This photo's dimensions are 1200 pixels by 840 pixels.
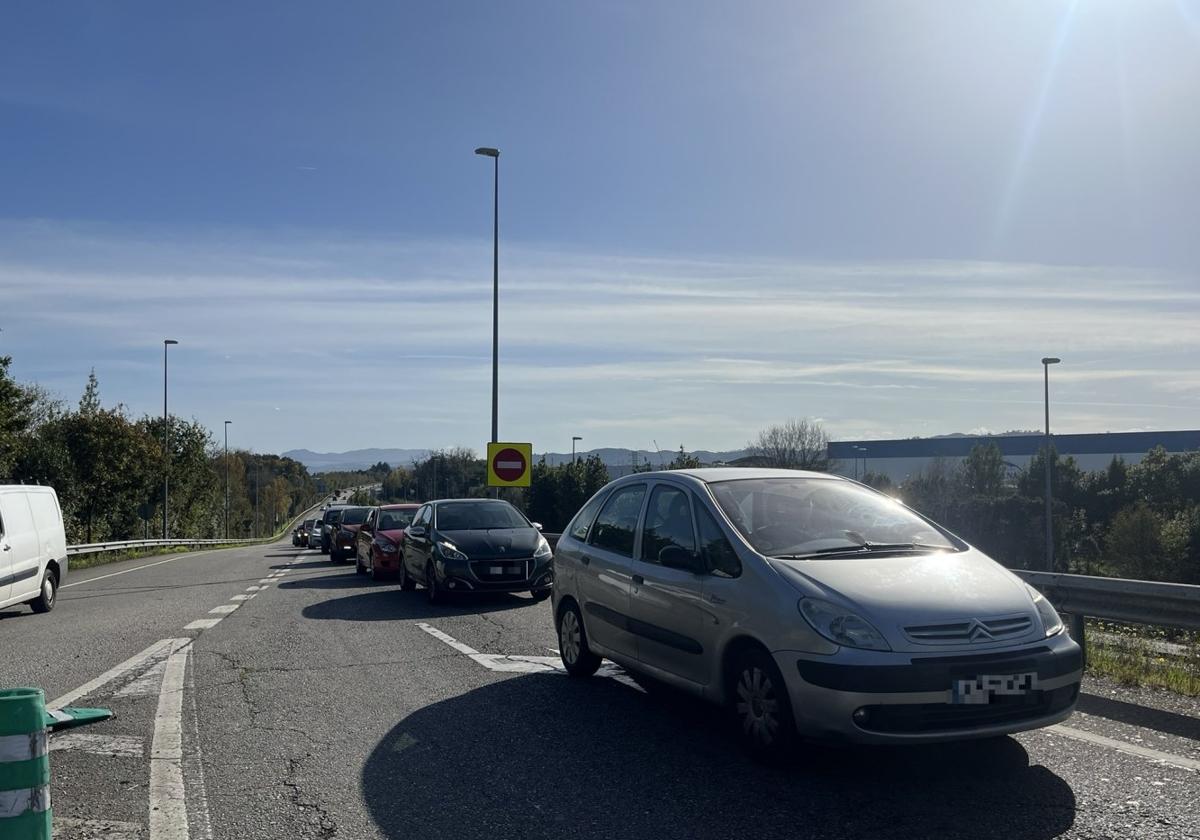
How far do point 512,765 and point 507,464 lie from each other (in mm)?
17147

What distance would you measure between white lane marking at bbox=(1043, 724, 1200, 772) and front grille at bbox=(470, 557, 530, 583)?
8.42 m

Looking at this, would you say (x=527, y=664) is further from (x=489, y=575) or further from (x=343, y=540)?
(x=343, y=540)

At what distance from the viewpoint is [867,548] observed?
610cm

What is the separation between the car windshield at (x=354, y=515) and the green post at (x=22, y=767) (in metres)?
26.5

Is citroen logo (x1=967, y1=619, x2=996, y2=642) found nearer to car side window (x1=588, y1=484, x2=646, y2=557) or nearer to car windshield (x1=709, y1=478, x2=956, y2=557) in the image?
car windshield (x1=709, y1=478, x2=956, y2=557)

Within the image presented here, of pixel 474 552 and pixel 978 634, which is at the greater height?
pixel 978 634

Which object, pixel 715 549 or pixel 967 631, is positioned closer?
pixel 967 631

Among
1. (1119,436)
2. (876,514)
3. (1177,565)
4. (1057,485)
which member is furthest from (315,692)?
(1119,436)

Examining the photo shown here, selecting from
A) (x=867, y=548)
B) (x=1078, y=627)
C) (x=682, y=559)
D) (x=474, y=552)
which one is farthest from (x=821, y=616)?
(x=474, y=552)

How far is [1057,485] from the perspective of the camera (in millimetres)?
70812

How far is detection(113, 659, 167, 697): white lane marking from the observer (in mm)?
7945

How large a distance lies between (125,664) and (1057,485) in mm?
71018

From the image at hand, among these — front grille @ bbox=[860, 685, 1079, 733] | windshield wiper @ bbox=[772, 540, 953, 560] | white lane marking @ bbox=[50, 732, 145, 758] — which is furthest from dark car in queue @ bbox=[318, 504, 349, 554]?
front grille @ bbox=[860, 685, 1079, 733]

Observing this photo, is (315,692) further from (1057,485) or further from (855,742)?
(1057,485)
